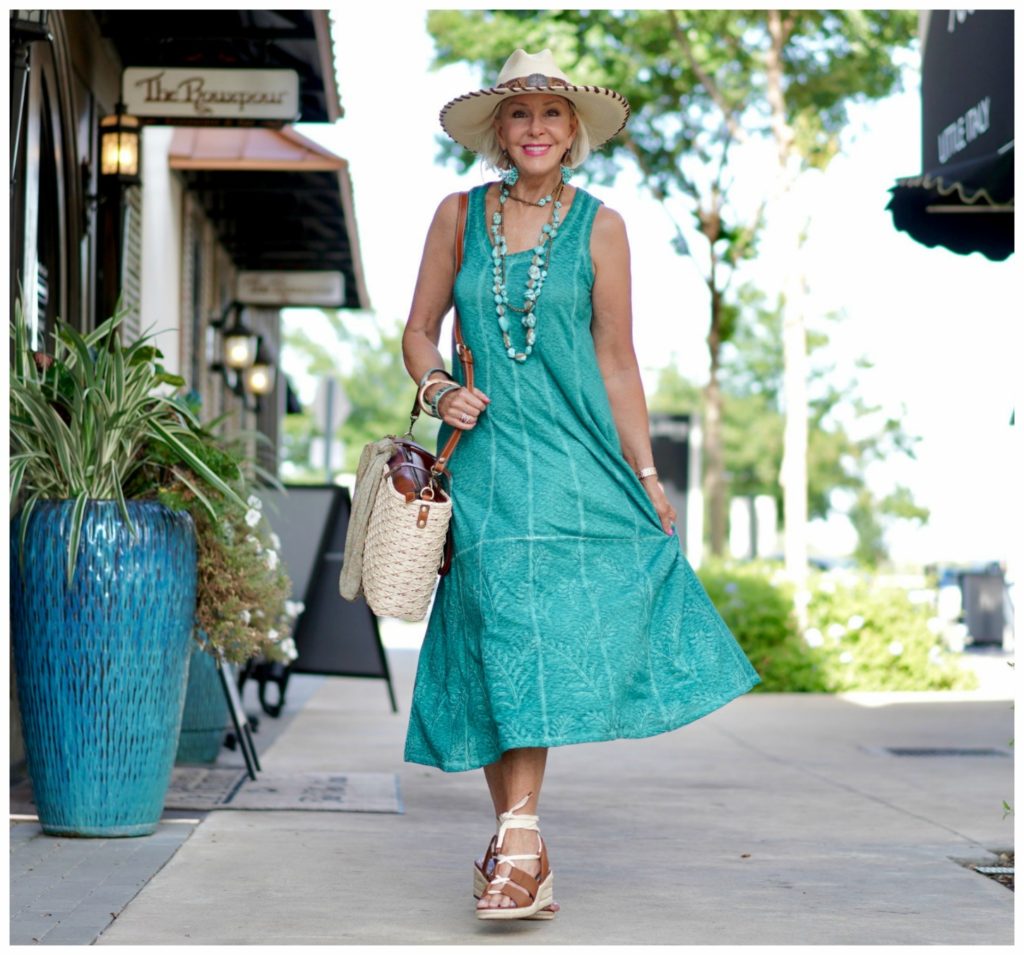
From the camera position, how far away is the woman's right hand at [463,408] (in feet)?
12.4

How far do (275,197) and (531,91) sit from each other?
31.6 ft

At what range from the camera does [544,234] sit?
154 inches

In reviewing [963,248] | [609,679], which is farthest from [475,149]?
[963,248]

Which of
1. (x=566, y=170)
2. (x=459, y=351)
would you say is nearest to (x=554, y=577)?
(x=459, y=351)

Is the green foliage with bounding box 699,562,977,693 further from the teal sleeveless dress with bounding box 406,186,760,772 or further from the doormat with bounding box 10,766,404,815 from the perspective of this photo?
the teal sleeveless dress with bounding box 406,186,760,772

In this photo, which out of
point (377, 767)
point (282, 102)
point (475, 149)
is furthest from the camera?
point (282, 102)

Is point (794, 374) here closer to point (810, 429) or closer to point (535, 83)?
point (535, 83)

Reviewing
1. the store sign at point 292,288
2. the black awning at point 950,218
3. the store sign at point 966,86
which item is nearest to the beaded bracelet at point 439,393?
the store sign at point 966,86

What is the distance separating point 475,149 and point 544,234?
0.41 m

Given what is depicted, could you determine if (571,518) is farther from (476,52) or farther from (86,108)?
(476,52)

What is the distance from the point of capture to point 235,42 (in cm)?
892

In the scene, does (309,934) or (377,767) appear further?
(377,767)

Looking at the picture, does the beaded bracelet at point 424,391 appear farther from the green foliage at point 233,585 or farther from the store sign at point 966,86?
the store sign at point 966,86

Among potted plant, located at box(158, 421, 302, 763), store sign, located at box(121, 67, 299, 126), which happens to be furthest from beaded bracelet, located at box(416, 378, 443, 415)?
store sign, located at box(121, 67, 299, 126)
